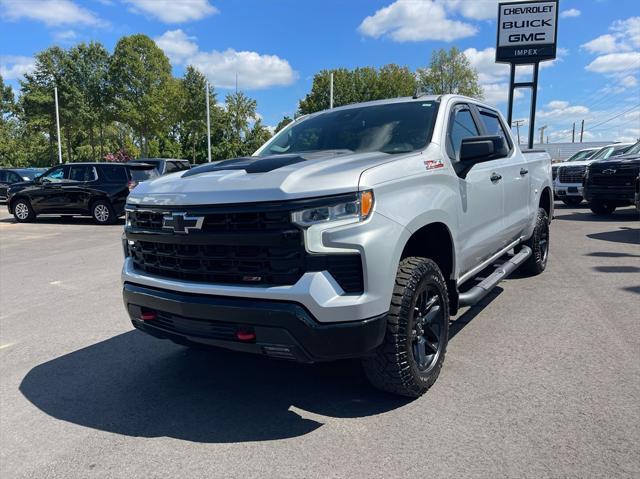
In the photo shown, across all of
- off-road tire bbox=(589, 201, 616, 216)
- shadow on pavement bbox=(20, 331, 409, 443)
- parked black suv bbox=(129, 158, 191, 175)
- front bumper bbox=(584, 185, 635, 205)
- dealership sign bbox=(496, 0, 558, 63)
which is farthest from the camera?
dealership sign bbox=(496, 0, 558, 63)

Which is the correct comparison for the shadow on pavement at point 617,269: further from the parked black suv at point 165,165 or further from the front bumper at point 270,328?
A: the parked black suv at point 165,165

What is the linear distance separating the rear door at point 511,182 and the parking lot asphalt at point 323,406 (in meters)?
0.83

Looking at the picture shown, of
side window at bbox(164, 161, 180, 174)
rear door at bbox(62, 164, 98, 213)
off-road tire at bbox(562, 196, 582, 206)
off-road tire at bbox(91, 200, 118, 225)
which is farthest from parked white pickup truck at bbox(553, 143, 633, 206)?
rear door at bbox(62, 164, 98, 213)

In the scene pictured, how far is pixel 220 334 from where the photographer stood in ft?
9.12

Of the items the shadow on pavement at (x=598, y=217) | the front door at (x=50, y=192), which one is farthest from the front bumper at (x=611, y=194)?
the front door at (x=50, y=192)

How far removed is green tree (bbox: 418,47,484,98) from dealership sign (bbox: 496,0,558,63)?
49416mm

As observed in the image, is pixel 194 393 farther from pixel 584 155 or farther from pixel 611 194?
pixel 584 155

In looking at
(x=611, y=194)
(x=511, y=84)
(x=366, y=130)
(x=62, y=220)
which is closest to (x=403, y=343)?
(x=366, y=130)

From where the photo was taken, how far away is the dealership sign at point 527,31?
21531 millimetres

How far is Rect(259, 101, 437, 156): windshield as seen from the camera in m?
3.76

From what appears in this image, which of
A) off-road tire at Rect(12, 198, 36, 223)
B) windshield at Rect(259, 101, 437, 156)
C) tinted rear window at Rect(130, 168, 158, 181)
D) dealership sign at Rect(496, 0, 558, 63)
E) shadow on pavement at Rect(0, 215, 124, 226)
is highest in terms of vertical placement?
dealership sign at Rect(496, 0, 558, 63)

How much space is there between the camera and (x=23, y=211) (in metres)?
15.8

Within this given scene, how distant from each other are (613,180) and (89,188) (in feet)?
46.8

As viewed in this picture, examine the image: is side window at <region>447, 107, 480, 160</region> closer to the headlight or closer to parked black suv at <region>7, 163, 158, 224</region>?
the headlight
